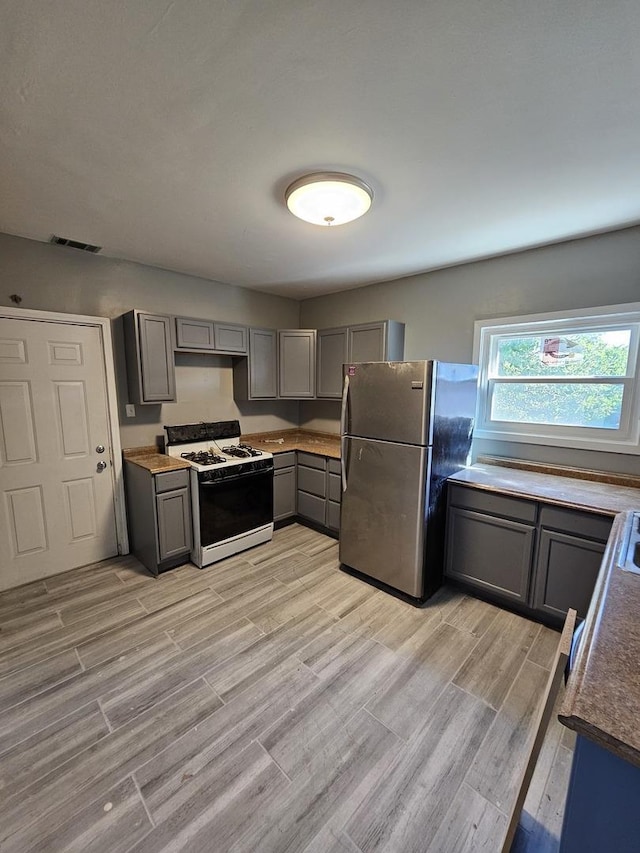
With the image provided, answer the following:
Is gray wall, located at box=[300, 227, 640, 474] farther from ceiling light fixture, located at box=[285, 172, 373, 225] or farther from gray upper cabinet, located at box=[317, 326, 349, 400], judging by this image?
ceiling light fixture, located at box=[285, 172, 373, 225]

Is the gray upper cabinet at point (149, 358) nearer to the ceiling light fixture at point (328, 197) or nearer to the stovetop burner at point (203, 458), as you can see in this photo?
the stovetop burner at point (203, 458)

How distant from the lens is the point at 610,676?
813mm

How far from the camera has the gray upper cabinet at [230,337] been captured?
343 cm

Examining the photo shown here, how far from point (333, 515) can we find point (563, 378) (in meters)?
2.30

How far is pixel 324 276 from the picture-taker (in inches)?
139

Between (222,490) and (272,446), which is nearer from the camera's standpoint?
(222,490)

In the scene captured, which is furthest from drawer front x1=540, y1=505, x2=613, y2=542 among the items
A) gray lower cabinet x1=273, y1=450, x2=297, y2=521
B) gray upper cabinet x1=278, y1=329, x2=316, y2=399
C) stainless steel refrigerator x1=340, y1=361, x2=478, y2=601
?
gray upper cabinet x1=278, y1=329, x2=316, y2=399

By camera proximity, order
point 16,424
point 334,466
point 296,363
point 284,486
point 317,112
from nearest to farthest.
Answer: point 317,112
point 16,424
point 334,466
point 284,486
point 296,363

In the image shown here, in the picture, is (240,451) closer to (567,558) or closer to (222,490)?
(222,490)

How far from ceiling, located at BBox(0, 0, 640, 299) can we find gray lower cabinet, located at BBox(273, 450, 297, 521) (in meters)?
2.14

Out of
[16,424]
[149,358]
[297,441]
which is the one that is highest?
[149,358]

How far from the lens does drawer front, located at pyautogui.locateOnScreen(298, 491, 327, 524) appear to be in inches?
142

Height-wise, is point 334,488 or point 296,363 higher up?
point 296,363

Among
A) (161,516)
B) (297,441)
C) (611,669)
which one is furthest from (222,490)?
(611,669)
